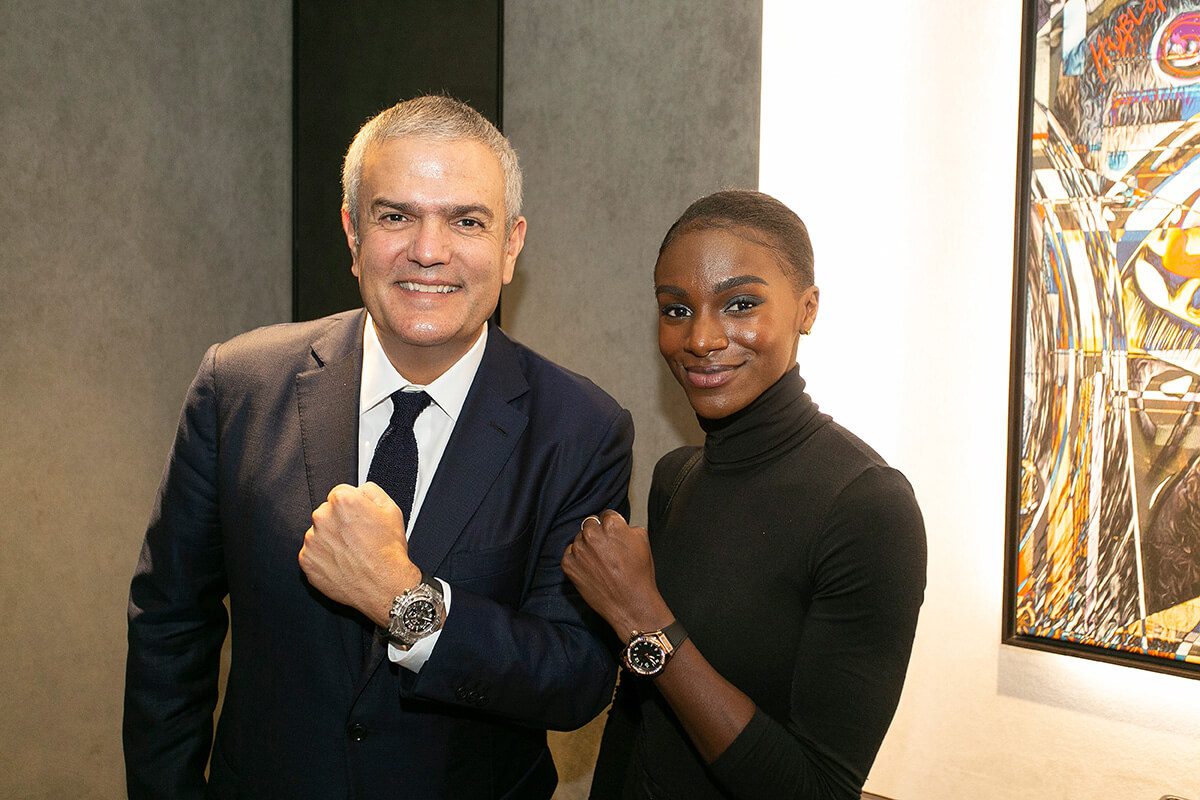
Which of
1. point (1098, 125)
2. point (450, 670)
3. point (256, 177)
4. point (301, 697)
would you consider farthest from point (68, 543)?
point (1098, 125)

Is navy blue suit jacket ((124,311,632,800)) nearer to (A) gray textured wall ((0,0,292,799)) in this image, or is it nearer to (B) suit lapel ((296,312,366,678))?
(B) suit lapel ((296,312,366,678))

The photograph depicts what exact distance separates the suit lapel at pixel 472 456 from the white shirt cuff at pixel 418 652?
90mm

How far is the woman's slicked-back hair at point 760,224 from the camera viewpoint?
162 centimetres

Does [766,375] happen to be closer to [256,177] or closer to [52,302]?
[52,302]

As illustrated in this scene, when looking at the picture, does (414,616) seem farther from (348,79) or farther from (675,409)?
(348,79)

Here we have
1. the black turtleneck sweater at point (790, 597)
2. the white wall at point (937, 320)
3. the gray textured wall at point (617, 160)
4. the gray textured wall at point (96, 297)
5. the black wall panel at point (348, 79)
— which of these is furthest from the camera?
the black wall panel at point (348, 79)

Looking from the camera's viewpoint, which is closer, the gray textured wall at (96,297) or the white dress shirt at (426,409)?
the white dress shirt at (426,409)

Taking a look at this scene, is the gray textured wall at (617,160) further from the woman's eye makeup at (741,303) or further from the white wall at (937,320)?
the woman's eye makeup at (741,303)

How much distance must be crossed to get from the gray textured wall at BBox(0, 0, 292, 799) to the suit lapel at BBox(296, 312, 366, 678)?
5.80ft

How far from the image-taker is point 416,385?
5.71ft

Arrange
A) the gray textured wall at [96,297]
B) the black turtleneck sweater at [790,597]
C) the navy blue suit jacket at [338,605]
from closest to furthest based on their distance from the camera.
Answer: the black turtleneck sweater at [790,597]
the navy blue suit jacket at [338,605]
the gray textured wall at [96,297]

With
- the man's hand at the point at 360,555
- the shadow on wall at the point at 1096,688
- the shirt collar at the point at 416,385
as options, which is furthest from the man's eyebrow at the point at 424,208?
the shadow on wall at the point at 1096,688

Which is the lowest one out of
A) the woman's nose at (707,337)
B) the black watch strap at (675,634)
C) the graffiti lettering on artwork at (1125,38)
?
the black watch strap at (675,634)

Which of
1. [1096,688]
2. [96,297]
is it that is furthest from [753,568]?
[96,297]
